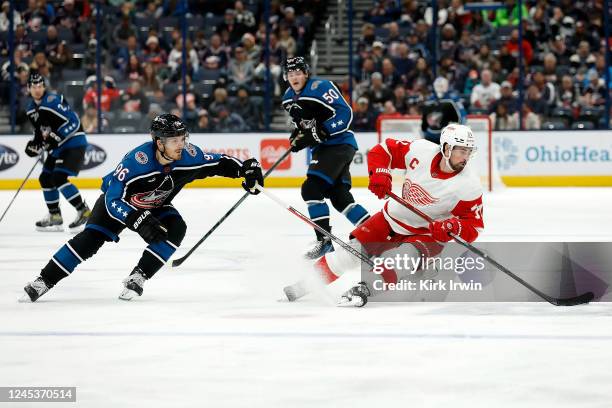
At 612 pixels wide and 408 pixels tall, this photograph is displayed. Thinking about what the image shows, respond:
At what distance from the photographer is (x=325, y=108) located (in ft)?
22.6

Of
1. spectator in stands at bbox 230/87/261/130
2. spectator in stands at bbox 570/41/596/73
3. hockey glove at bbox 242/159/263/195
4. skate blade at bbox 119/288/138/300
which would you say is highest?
hockey glove at bbox 242/159/263/195

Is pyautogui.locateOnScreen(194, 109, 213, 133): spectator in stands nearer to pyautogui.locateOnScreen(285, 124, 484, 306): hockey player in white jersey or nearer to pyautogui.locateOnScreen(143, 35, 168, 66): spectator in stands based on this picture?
pyautogui.locateOnScreen(143, 35, 168, 66): spectator in stands

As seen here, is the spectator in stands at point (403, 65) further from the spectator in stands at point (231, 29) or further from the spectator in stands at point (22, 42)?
the spectator in stands at point (22, 42)

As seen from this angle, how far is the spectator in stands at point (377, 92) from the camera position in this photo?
1286 cm

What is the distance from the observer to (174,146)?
4953mm

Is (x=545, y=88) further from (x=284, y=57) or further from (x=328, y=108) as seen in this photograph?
(x=328, y=108)

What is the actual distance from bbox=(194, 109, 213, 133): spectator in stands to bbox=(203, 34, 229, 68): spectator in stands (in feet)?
2.89

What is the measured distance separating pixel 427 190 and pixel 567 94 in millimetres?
8152

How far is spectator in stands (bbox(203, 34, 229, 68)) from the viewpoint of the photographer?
13570 millimetres

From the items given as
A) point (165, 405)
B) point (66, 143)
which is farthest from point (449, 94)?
point (165, 405)

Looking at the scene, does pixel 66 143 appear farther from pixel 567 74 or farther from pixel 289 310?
pixel 567 74

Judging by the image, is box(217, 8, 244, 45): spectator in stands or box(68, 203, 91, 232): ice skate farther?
box(217, 8, 244, 45): spectator in stands

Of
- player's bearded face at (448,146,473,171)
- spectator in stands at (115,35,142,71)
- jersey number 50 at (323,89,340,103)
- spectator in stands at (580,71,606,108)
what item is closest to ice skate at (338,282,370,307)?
player's bearded face at (448,146,473,171)

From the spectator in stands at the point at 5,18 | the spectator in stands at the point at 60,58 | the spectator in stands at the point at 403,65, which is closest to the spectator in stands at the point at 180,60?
the spectator in stands at the point at 60,58
